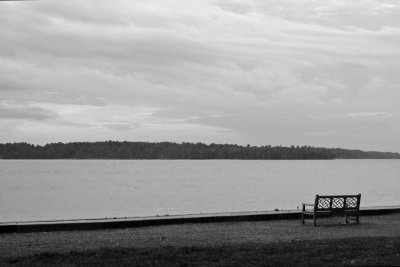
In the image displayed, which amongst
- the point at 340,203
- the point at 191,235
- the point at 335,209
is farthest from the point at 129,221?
the point at 340,203

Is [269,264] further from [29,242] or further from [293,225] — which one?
[293,225]

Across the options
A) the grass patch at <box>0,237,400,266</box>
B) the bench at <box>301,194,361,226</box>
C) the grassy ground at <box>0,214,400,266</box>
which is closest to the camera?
the grass patch at <box>0,237,400,266</box>

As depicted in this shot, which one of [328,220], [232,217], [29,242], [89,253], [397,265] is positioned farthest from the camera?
[328,220]

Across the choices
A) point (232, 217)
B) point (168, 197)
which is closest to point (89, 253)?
point (232, 217)

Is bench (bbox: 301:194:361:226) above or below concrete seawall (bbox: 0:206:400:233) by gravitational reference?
above

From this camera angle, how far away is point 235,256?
392 inches

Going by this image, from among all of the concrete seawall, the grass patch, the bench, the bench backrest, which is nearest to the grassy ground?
the grass patch

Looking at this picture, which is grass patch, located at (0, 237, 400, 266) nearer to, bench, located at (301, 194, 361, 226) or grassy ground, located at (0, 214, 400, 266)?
grassy ground, located at (0, 214, 400, 266)

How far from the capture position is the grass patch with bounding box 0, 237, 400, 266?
371 inches

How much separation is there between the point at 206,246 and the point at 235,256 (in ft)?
3.99

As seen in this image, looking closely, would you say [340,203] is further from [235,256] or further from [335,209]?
[235,256]

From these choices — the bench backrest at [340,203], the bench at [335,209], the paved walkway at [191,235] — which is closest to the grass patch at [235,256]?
the paved walkway at [191,235]

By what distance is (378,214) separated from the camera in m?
18.6

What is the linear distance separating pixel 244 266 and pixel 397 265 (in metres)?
2.04
